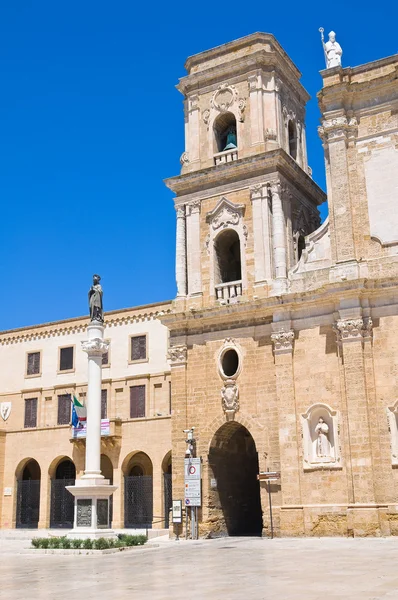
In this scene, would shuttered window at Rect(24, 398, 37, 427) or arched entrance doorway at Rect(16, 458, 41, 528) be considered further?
shuttered window at Rect(24, 398, 37, 427)

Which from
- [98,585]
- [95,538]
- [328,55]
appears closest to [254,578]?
[98,585]

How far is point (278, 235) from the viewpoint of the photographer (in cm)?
2772

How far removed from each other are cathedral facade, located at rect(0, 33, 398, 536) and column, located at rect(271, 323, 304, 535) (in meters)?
0.05

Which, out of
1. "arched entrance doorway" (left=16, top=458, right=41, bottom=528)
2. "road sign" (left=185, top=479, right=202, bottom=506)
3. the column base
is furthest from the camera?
"arched entrance doorway" (left=16, top=458, right=41, bottom=528)

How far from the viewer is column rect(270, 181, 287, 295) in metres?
27.3

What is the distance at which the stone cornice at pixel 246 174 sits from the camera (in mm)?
28031

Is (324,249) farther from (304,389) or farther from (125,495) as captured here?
(125,495)

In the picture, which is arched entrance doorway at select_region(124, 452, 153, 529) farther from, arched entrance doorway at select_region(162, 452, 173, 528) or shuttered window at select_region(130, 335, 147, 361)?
shuttered window at select_region(130, 335, 147, 361)

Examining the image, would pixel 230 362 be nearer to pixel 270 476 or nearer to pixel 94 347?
pixel 270 476

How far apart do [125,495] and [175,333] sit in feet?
35.4

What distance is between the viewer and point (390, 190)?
26188 mm

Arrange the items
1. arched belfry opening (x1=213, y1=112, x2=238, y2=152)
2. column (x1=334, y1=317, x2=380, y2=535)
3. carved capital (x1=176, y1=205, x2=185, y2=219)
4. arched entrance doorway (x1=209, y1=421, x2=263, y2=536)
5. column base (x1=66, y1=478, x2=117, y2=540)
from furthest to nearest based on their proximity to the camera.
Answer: arched belfry opening (x1=213, y1=112, x2=238, y2=152) → carved capital (x1=176, y1=205, x2=185, y2=219) → arched entrance doorway (x1=209, y1=421, x2=263, y2=536) → column (x1=334, y1=317, x2=380, y2=535) → column base (x1=66, y1=478, x2=117, y2=540)

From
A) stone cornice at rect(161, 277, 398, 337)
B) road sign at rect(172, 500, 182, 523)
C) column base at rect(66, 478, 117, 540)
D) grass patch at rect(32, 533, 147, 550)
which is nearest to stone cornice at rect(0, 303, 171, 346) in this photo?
stone cornice at rect(161, 277, 398, 337)

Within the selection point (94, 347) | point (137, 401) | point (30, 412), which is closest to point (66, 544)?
point (94, 347)
